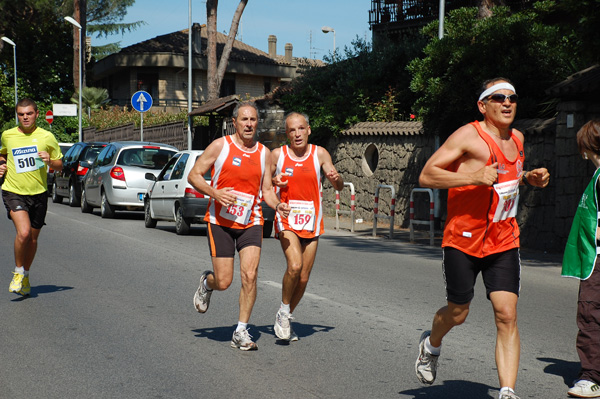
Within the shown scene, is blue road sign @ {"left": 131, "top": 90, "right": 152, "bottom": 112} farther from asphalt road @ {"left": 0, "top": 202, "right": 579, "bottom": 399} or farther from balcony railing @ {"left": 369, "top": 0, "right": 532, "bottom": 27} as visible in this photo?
asphalt road @ {"left": 0, "top": 202, "right": 579, "bottom": 399}

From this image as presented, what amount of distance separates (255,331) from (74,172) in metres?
17.4

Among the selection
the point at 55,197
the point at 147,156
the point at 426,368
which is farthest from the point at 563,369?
the point at 55,197

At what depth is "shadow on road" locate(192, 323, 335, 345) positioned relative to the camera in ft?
23.4

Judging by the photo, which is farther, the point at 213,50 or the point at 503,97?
the point at 213,50

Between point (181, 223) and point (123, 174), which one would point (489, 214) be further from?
point (123, 174)

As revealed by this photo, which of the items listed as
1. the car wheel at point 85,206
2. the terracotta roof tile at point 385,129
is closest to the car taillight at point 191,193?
the terracotta roof tile at point 385,129

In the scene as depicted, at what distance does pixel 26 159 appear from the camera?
29.6 ft

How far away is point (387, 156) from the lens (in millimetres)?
21125

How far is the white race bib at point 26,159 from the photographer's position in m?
9.01

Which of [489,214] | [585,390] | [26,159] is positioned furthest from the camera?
[26,159]

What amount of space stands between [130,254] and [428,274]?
14.9ft

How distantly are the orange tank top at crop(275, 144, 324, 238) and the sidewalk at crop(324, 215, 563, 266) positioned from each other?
23.8 feet

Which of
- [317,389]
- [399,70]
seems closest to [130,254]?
[317,389]

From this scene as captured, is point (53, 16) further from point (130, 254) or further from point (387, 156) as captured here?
point (130, 254)
